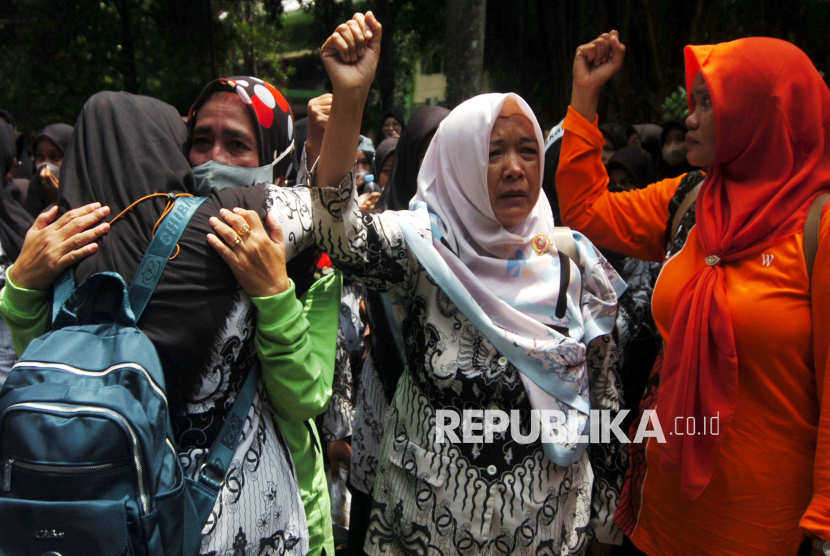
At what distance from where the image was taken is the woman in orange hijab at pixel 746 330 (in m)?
1.80

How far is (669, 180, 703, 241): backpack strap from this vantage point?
2.25 meters

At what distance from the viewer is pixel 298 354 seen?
1522 mm

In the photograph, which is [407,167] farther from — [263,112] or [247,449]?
[247,449]

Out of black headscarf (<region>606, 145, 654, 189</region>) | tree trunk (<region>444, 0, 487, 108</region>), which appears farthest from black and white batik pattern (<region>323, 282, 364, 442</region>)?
tree trunk (<region>444, 0, 487, 108</region>)

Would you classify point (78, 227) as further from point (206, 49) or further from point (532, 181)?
point (206, 49)

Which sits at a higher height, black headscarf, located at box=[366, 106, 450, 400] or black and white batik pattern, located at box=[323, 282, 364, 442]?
black headscarf, located at box=[366, 106, 450, 400]

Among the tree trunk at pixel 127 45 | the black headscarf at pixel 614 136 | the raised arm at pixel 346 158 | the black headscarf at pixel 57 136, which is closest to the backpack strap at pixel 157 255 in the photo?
the raised arm at pixel 346 158

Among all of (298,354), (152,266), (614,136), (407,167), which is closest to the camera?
(152,266)

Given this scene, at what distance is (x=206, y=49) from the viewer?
1464 centimetres

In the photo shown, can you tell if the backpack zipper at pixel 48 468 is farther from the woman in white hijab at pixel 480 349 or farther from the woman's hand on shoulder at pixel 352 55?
the woman's hand on shoulder at pixel 352 55

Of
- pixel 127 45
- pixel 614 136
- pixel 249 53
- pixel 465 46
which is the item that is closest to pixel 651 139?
pixel 614 136

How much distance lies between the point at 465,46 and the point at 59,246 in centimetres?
686

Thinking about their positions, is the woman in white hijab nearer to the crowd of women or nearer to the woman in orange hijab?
the crowd of women

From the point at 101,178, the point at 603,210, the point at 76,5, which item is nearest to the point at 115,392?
the point at 101,178
